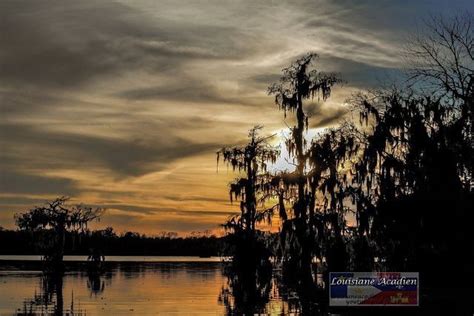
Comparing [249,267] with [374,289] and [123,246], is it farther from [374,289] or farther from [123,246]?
[123,246]

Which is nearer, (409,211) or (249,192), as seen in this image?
(409,211)

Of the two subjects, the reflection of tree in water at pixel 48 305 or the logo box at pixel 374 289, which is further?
the reflection of tree in water at pixel 48 305

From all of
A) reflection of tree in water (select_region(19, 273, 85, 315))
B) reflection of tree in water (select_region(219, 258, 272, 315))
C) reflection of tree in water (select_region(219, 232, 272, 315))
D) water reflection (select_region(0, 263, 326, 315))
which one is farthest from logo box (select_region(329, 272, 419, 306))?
reflection of tree in water (select_region(219, 232, 272, 315))

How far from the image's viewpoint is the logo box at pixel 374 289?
794 inches

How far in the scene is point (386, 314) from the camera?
19.7 metres

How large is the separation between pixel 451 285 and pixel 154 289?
52.7 ft

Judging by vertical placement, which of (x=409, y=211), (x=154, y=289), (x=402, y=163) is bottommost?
(x=154, y=289)

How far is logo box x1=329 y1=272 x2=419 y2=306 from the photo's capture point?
66.2 feet

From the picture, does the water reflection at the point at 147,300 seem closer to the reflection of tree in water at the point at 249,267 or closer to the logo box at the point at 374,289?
the reflection of tree in water at the point at 249,267

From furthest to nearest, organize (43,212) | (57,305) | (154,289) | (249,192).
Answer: (43,212)
(249,192)
(154,289)
(57,305)

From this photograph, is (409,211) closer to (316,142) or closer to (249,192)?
(316,142)

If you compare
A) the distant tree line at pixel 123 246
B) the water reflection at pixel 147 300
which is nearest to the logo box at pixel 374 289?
the water reflection at pixel 147 300

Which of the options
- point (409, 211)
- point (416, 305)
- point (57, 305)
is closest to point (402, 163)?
point (409, 211)

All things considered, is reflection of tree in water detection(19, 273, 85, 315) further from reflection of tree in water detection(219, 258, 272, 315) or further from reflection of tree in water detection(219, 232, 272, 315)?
reflection of tree in water detection(219, 232, 272, 315)
